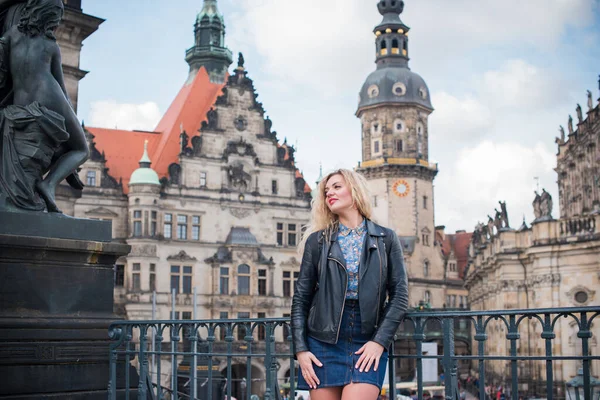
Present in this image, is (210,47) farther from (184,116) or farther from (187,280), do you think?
(187,280)

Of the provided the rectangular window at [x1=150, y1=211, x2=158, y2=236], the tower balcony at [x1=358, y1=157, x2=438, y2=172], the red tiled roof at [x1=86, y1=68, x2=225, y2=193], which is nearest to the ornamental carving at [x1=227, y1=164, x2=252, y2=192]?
the red tiled roof at [x1=86, y1=68, x2=225, y2=193]

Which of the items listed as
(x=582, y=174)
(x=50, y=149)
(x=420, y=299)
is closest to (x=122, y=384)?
(x=50, y=149)

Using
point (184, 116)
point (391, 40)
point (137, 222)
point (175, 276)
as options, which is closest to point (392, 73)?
point (391, 40)

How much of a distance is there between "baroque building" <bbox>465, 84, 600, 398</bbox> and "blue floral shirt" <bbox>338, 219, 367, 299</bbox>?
83.7 feet

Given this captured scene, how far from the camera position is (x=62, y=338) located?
6.62 m

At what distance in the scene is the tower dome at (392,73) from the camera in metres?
67.4

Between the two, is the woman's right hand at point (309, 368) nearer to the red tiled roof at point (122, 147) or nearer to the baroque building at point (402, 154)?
the red tiled roof at point (122, 147)

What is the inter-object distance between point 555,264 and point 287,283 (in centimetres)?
1716

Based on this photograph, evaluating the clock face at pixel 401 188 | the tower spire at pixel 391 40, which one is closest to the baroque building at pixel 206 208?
the clock face at pixel 401 188

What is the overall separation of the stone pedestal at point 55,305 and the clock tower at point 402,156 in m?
59.3

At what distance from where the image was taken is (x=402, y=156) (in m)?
67.1

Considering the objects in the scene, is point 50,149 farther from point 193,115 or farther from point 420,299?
point 420,299

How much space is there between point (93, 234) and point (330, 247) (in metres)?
2.79

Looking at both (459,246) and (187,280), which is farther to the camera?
(459,246)
